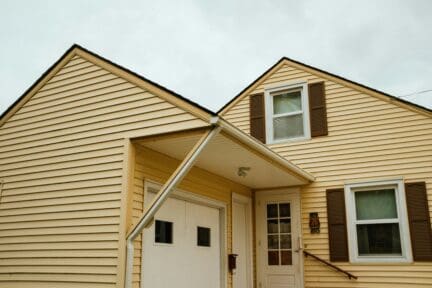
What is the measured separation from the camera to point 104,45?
3497 centimetres

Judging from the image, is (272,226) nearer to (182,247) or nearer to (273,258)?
(273,258)

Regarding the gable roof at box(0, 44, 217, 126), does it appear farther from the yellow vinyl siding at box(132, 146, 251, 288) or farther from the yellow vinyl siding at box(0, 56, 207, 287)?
the yellow vinyl siding at box(132, 146, 251, 288)

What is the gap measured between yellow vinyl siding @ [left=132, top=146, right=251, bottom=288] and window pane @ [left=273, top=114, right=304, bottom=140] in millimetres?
1770

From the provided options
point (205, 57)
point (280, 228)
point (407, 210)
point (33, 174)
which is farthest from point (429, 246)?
point (205, 57)

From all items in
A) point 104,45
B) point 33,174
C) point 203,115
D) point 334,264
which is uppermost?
point 104,45

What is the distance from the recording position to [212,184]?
25.6 ft

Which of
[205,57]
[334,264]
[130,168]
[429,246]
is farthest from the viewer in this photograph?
[205,57]

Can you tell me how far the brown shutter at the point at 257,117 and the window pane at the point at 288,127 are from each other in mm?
265

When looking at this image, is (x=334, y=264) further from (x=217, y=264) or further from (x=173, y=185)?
(x=173, y=185)

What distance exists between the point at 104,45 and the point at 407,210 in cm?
3088

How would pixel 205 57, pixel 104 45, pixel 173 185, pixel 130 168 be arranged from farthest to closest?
pixel 205 57
pixel 104 45
pixel 130 168
pixel 173 185

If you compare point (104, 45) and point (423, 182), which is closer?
point (423, 182)

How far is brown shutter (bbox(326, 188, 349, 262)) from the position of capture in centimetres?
838

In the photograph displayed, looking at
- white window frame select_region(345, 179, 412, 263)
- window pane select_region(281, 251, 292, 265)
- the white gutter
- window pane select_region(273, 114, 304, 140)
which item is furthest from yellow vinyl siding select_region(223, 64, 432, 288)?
the white gutter
